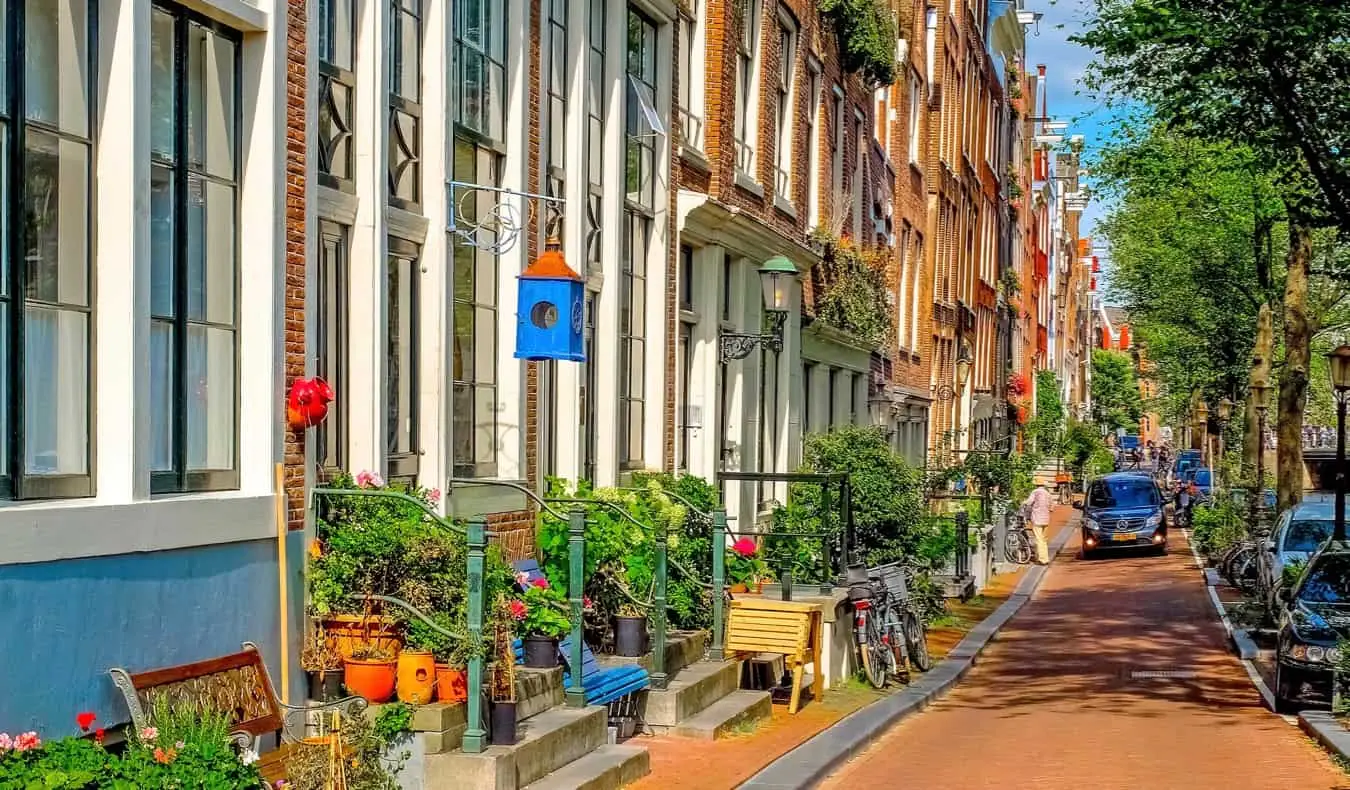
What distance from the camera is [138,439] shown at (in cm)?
753

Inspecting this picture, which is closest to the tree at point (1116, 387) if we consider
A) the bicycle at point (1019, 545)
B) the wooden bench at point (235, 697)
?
the bicycle at point (1019, 545)

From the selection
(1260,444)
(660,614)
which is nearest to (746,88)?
(660,614)

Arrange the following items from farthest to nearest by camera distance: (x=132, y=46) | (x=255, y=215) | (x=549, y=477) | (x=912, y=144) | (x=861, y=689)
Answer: (x=912, y=144) → (x=861, y=689) → (x=549, y=477) → (x=255, y=215) → (x=132, y=46)

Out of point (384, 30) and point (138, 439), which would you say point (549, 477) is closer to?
point (384, 30)

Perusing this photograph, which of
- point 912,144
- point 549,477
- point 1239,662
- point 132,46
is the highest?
point 912,144

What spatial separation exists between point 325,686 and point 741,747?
4.08 meters

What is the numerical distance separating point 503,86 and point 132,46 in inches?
205

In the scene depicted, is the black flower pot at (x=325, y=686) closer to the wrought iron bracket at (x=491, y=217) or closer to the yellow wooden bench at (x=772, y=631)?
the wrought iron bracket at (x=491, y=217)

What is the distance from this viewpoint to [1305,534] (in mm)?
24922

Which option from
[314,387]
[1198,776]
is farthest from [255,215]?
[1198,776]

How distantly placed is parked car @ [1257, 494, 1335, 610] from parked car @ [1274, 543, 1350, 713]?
6247mm

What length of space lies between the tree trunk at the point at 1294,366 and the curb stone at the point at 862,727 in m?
6.61

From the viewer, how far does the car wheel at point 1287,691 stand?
16.4 m

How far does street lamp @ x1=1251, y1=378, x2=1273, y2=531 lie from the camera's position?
3224 cm
